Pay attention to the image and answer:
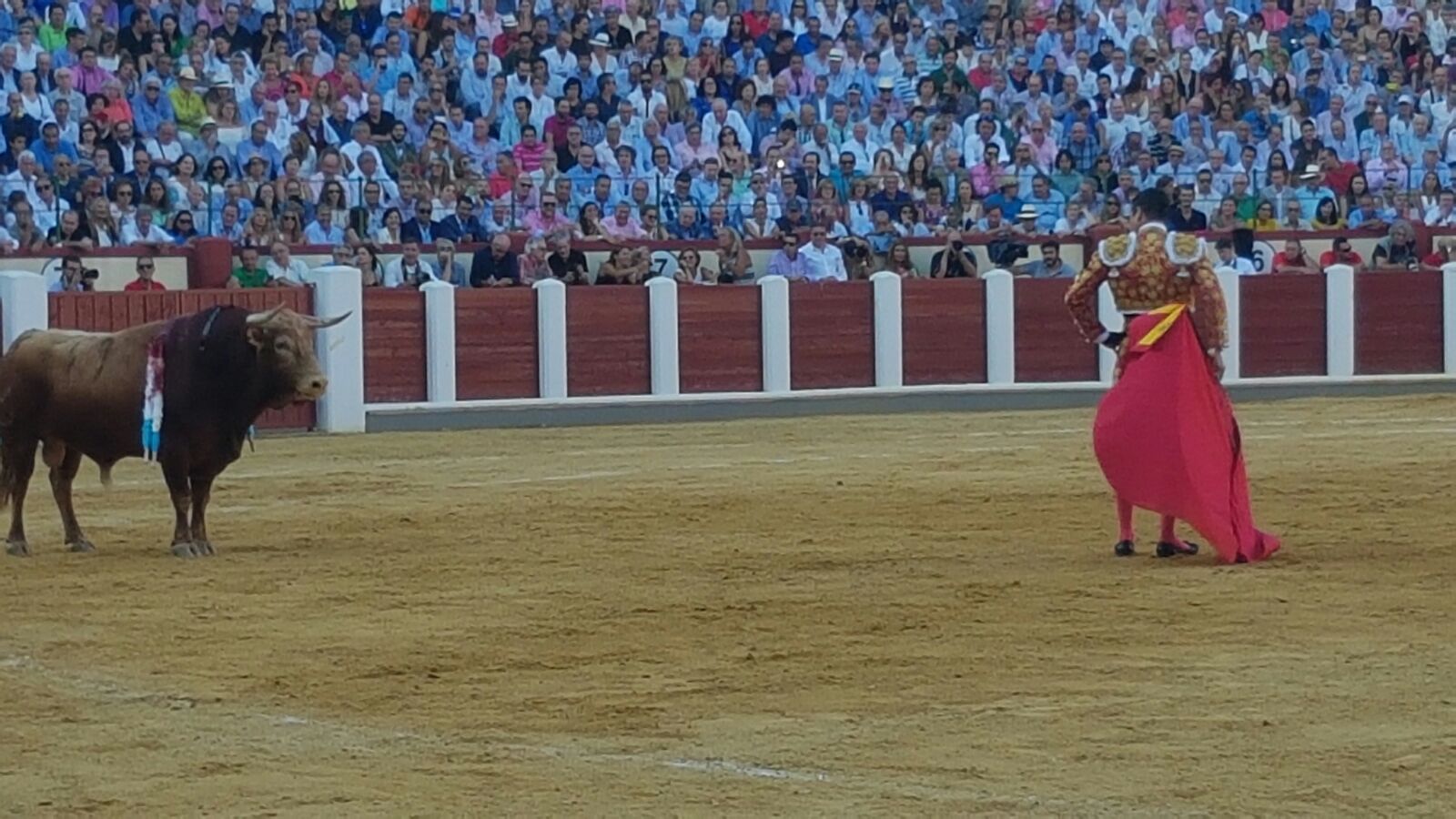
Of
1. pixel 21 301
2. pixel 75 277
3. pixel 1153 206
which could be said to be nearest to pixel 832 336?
pixel 75 277

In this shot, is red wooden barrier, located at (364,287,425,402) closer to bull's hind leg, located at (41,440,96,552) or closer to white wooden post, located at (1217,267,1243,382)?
white wooden post, located at (1217,267,1243,382)

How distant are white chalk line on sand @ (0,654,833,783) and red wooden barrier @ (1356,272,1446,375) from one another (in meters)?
13.3

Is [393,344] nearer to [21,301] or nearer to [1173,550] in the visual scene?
[21,301]

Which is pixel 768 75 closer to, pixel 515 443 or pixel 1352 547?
pixel 515 443

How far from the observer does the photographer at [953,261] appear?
17.0 meters

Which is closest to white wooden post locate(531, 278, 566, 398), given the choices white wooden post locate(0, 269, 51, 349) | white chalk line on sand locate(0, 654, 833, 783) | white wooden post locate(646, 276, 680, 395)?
white wooden post locate(646, 276, 680, 395)

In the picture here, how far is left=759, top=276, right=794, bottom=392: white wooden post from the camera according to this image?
16406 millimetres

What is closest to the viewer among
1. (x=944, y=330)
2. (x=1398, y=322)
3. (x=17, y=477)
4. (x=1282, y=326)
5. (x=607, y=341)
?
(x=17, y=477)

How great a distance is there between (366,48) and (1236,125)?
635cm

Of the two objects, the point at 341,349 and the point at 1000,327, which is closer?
the point at 341,349

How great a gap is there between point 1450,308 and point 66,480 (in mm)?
11834

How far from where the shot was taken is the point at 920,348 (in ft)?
55.8

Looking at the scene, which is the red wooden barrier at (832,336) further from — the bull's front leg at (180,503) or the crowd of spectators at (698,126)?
the bull's front leg at (180,503)

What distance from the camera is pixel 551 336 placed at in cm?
1591
